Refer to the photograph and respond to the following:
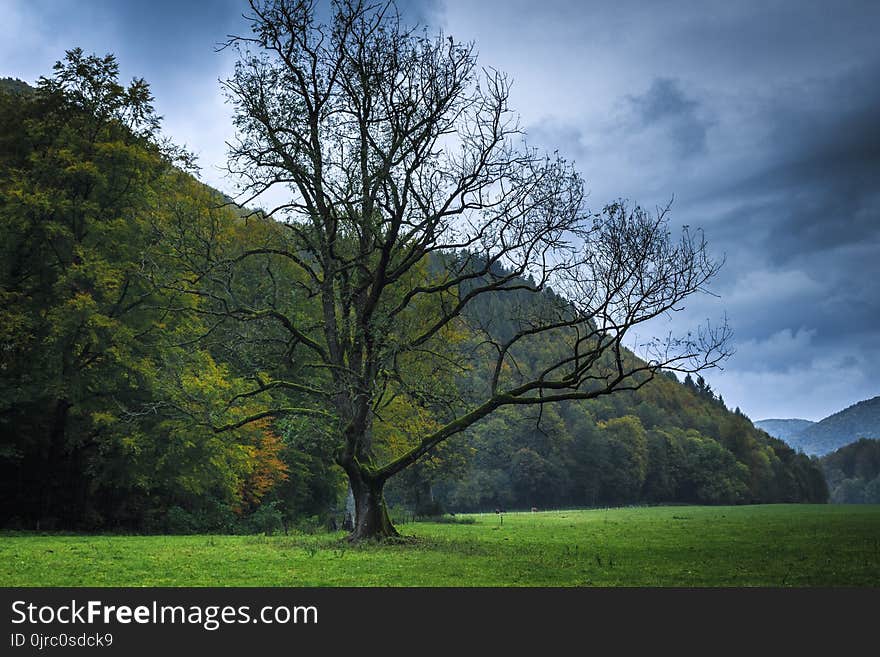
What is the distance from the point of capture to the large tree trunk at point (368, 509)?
75.5 ft

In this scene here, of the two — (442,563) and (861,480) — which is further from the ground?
(442,563)

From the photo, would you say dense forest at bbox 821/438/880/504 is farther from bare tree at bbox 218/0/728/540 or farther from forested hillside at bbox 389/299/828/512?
bare tree at bbox 218/0/728/540

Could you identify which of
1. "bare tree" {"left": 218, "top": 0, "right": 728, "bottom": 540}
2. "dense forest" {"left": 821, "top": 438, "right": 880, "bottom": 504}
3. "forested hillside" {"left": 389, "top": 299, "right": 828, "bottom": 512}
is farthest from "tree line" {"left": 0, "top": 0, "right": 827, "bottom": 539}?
"dense forest" {"left": 821, "top": 438, "right": 880, "bottom": 504}

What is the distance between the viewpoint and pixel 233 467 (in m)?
33.1

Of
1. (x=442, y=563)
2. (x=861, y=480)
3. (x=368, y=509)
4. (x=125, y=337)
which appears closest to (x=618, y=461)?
(x=125, y=337)

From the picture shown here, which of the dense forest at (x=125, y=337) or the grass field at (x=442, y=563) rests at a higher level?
the dense forest at (x=125, y=337)

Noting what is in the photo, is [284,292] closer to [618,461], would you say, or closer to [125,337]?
[125,337]

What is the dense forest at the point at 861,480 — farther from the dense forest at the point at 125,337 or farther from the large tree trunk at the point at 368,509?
the large tree trunk at the point at 368,509

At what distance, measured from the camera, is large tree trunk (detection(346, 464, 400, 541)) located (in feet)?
75.5

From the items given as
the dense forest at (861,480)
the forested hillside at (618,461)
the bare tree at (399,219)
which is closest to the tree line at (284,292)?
the bare tree at (399,219)

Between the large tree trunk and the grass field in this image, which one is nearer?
the grass field

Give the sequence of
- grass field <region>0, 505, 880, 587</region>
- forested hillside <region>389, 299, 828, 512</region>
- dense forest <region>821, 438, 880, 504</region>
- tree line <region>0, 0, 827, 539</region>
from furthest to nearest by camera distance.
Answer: dense forest <region>821, 438, 880, 504</region> < forested hillside <region>389, 299, 828, 512</region> < tree line <region>0, 0, 827, 539</region> < grass field <region>0, 505, 880, 587</region>

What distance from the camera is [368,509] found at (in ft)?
76.5

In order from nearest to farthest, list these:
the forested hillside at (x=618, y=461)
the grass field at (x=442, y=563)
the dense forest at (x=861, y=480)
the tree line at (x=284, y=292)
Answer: the grass field at (x=442, y=563) → the tree line at (x=284, y=292) → the forested hillside at (x=618, y=461) → the dense forest at (x=861, y=480)
